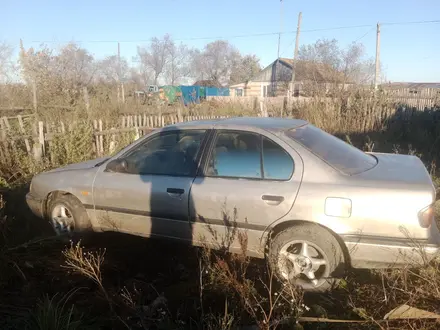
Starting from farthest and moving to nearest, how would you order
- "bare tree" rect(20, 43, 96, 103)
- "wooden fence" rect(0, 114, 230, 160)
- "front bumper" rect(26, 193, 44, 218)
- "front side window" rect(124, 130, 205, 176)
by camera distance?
1. "bare tree" rect(20, 43, 96, 103)
2. "wooden fence" rect(0, 114, 230, 160)
3. "front bumper" rect(26, 193, 44, 218)
4. "front side window" rect(124, 130, 205, 176)

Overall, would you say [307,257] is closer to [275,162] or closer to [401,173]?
[275,162]

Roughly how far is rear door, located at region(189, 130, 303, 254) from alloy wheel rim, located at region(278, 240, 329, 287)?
0.29 m

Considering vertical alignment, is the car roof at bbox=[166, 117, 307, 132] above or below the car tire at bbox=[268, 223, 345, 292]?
above

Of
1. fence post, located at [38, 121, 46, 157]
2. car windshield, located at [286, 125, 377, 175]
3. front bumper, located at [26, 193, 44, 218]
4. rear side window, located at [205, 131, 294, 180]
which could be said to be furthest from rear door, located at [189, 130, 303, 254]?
fence post, located at [38, 121, 46, 157]

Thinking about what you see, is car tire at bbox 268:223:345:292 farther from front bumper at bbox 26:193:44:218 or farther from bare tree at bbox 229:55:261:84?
bare tree at bbox 229:55:261:84

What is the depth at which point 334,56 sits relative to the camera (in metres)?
31.9

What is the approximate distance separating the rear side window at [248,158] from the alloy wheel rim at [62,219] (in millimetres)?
1973

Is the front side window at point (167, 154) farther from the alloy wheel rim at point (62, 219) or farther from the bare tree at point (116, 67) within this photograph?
the bare tree at point (116, 67)

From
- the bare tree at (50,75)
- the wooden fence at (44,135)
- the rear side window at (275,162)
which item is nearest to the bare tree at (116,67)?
the bare tree at (50,75)

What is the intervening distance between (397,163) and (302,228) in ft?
4.33

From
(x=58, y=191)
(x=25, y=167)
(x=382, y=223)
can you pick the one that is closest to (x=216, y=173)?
(x=382, y=223)

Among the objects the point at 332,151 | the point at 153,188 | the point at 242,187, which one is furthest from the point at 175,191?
the point at 332,151

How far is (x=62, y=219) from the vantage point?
4316mm

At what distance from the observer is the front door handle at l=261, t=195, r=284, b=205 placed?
10.2 ft
